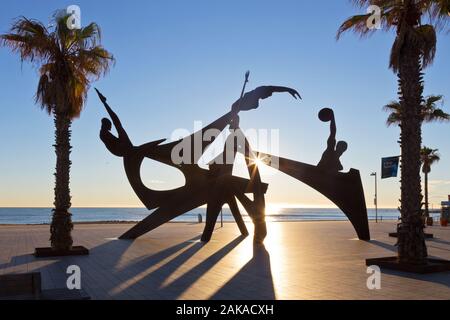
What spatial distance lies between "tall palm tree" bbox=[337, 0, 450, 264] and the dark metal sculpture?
5889 millimetres

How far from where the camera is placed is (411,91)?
10.8m

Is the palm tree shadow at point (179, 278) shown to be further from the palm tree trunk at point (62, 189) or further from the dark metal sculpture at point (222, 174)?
the dark metal sculpture at point (222, 174)

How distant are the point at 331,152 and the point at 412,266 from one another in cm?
842

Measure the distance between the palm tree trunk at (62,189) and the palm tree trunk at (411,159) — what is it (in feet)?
29.3

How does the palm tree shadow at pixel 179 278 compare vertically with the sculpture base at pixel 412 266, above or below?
below

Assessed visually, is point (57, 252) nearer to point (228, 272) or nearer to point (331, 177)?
point (228, 272)

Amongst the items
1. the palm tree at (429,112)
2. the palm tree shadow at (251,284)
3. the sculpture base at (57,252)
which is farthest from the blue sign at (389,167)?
the sculpture base at (57,252)

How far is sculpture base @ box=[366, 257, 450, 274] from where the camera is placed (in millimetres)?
9906

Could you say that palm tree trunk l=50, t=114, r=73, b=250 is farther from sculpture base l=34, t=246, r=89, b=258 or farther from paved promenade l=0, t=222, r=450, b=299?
paved promenade l=0, t=222, r=450, b=299

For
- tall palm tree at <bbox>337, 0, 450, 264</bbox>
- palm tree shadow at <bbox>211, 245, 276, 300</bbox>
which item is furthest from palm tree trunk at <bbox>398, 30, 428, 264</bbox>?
palm tree shadow at <bbox>211, 245, 276, 300</bbox>

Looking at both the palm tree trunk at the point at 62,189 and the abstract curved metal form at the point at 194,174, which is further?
the abstract curved metal form at the point at 194,174

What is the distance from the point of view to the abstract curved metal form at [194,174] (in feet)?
55.9
